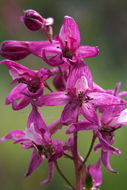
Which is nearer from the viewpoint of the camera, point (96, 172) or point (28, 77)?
point (28, 77)

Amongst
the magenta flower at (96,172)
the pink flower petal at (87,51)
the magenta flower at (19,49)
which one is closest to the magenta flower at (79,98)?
the pink flower petal at (87,51)

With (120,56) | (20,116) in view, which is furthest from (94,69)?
(20,116)

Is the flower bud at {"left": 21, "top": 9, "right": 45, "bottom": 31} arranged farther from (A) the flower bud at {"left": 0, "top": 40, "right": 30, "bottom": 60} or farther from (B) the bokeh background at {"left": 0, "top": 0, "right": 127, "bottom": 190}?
(B) the bokeh background at {"left": 0, "top": 0, "right": 127, "bottom": 190}

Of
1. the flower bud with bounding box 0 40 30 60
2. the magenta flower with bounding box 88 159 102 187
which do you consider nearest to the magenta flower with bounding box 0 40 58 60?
the flower bud with bounding box 0 40 30 60

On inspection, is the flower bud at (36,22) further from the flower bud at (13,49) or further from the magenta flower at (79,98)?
the magenta flower at (79,98)

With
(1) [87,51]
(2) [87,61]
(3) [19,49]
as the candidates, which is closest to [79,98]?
(1) [87,51]

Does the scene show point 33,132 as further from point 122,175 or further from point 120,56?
point 120,56

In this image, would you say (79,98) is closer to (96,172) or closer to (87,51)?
(87,51)
